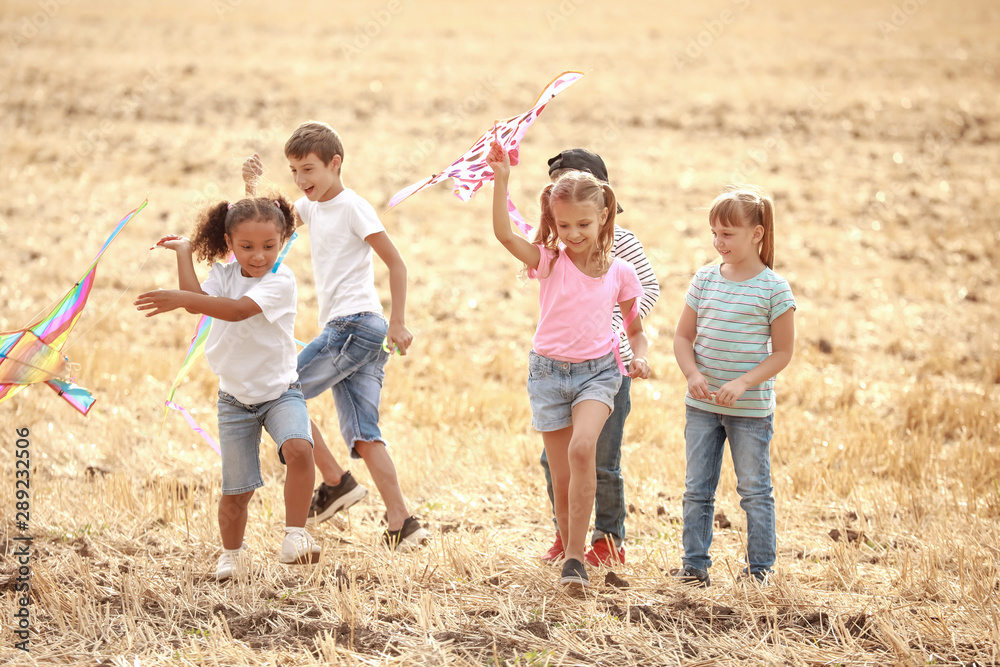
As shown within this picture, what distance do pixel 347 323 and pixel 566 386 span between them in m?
1.20

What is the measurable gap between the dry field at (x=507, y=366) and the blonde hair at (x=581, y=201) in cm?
142

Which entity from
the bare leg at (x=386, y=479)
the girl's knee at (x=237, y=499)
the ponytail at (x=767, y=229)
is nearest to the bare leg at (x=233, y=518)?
the girl's knee at (x=237, y=499)

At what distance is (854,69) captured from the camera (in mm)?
22328

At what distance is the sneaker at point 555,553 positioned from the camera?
424 cm

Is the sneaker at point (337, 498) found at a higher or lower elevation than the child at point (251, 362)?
lower

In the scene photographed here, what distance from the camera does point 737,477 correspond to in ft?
13.2

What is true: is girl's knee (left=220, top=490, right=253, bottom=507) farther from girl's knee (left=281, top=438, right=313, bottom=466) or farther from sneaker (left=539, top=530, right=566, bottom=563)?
sneaker (left=539, top=530, right=566, bottom=563)

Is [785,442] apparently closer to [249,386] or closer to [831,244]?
[249,386]

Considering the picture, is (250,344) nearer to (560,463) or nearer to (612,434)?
(560,463)

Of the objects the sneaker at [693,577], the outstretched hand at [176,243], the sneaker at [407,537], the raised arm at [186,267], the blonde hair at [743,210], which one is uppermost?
the blonde hair at [743,210]

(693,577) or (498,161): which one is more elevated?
(498,161)

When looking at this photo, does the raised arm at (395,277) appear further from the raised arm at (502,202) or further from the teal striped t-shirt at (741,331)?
the teal striped t-shirt at (741,331)

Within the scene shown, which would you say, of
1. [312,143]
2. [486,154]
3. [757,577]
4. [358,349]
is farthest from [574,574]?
[312,143]

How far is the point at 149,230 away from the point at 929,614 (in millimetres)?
10704
